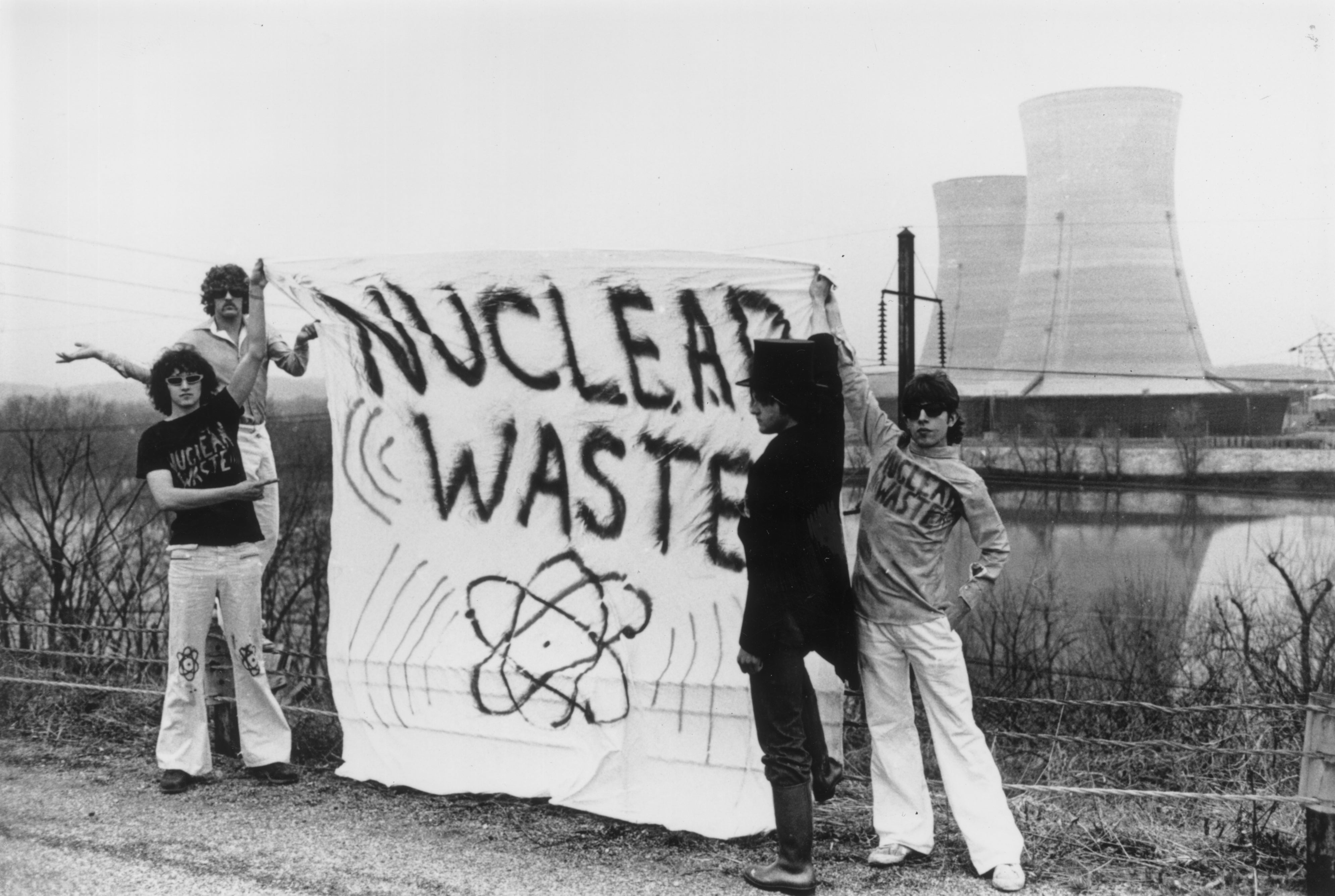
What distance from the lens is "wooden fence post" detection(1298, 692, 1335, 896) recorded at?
3.27m

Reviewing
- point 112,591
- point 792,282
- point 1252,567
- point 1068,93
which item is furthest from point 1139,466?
point 792,282

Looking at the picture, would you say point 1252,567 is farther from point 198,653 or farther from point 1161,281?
point 198,653

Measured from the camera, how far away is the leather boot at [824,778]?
11.7ft

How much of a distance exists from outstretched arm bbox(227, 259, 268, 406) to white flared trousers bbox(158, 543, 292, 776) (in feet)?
1.89

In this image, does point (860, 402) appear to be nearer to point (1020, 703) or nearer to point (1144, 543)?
point (1020, 703)

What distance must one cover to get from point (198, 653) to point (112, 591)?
1312cm

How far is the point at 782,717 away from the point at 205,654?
2.21 meters

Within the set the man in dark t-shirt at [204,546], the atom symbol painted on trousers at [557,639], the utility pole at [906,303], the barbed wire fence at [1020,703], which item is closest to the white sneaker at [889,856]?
the barbed wire fence at [1020,703]

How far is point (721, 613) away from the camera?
12.8 feet

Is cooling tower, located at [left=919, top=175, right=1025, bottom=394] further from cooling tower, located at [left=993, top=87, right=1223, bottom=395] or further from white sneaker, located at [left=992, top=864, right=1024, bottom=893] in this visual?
white sneaker, located at [left=992, top=864, right=1024, bottom=893]

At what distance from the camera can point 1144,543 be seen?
3462 cm

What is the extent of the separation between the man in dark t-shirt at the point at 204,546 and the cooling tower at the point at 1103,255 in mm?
25103

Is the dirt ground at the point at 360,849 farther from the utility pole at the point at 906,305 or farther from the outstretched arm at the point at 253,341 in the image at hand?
the utility pole at the point at 906,305

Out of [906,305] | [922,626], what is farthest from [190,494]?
[906,305]
